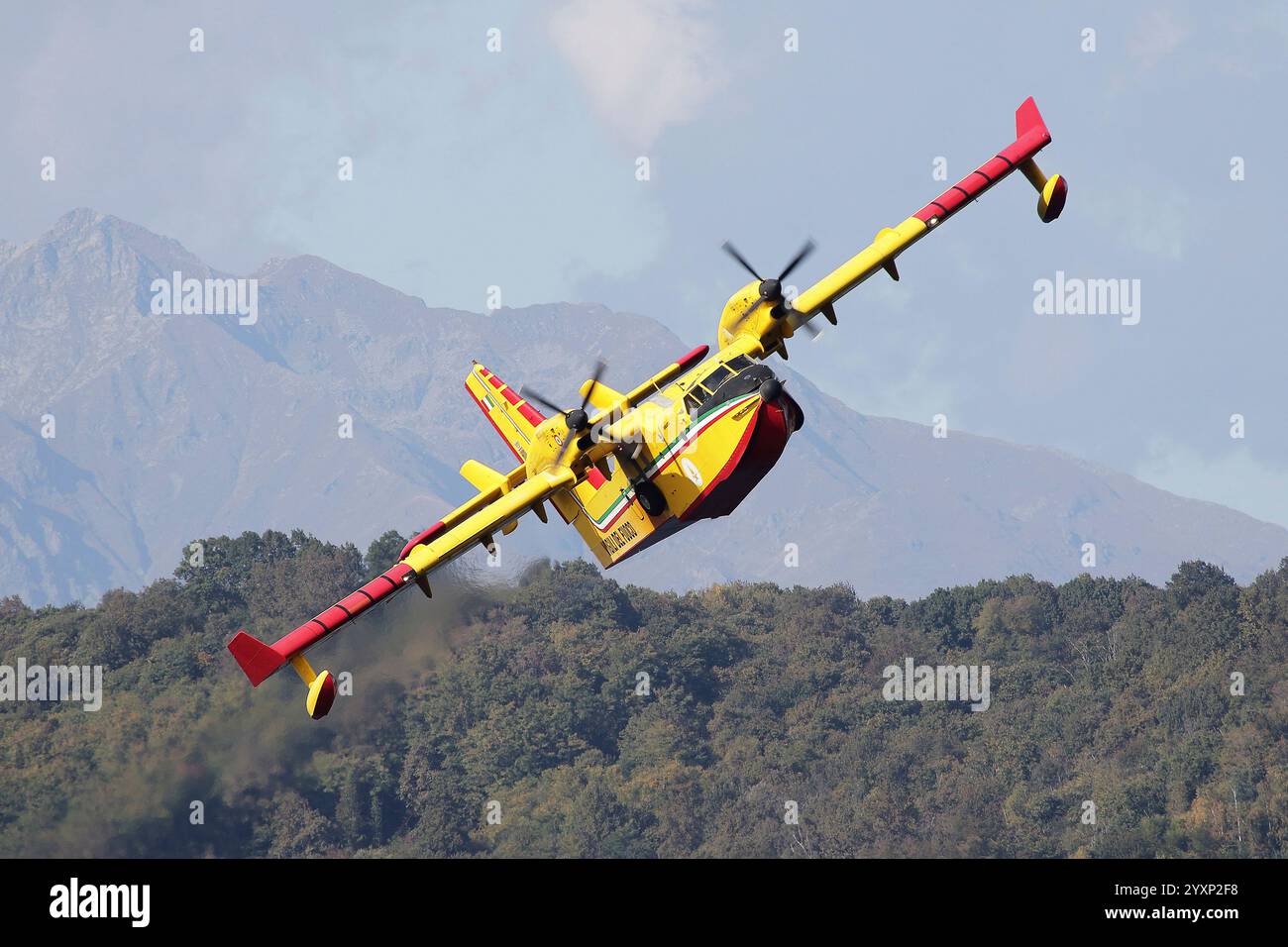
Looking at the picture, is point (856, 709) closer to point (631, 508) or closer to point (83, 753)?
point (83, 753)

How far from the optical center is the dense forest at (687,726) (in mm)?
85188

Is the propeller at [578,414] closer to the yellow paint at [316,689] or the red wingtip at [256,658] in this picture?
the yellow paint at [316,689]

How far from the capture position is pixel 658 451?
40.0 m

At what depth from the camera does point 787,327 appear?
140ft

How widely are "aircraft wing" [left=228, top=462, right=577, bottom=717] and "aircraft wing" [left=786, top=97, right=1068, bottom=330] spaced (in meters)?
6.72

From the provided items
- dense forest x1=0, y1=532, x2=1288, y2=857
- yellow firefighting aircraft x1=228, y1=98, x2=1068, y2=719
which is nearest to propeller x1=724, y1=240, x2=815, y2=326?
yellow firefighting aircraft x1=228, y1=98, x2=1068, y2=719

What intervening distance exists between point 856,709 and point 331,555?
3120 cm

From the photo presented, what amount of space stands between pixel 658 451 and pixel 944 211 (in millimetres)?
9400

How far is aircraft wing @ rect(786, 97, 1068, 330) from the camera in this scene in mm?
42750

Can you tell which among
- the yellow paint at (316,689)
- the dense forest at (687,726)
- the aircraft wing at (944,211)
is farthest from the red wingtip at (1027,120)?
the dense forest at (687,726)

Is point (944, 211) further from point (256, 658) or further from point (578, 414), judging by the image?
point (256, 658)
